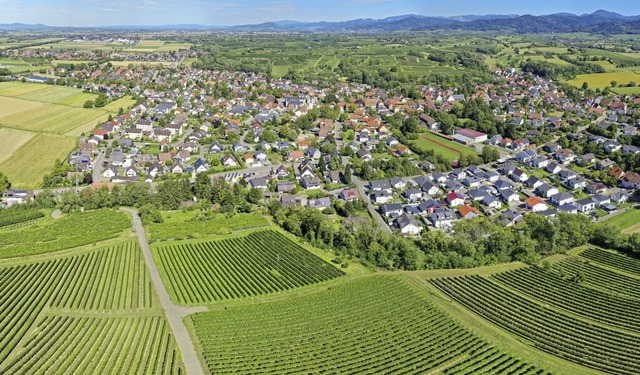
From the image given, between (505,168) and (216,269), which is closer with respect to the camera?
(216,269)

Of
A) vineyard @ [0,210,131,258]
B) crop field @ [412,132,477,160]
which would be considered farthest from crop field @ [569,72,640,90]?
vineyard @ [0,210,131,258]

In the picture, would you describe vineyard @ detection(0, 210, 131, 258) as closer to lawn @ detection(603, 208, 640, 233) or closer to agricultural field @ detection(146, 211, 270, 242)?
agricultural field @ detection(146, 211, 270, 242)

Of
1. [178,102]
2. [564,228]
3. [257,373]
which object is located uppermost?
Answer: [178,102]

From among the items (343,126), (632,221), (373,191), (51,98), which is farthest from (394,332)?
(51,98)

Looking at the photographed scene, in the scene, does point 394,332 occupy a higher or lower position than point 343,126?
lower

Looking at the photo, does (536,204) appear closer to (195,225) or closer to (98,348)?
(195,225)

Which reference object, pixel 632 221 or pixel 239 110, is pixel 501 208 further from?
pixel 239 110

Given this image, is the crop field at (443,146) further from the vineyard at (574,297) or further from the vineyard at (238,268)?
the vineyard at (238,268)
